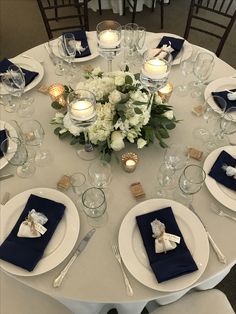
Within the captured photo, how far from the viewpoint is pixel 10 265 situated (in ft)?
3.79

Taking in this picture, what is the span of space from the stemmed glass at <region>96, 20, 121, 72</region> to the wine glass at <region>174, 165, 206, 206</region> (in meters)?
A: 0.77

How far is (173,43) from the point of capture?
76.7 inches

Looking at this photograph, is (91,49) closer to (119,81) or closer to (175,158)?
(119,81)

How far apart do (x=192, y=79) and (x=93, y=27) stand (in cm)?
238

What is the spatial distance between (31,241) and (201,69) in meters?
1.29

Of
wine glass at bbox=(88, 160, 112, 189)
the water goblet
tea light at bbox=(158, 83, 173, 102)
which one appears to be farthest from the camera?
tea light at bbox=(158, 83, 173, 102)

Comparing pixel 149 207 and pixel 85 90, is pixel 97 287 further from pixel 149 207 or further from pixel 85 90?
pixel 85 90

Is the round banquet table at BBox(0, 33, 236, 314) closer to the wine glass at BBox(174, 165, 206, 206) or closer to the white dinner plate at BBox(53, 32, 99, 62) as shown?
the wine glass at BBox(174, 165, 206, 206)

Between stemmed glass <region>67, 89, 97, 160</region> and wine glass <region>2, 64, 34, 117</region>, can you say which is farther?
wine glass <region>2, 64, 34, 117</region>

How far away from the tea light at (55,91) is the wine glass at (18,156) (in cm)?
35

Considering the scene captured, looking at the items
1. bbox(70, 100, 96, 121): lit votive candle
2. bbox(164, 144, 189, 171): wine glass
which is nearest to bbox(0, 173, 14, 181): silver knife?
bbox(70, 100, 96, 121): lit votive candle

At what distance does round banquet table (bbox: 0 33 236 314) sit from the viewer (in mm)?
1125

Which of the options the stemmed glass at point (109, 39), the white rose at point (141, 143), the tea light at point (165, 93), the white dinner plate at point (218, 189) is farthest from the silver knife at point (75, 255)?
the stemmed glass at point (109, 39)

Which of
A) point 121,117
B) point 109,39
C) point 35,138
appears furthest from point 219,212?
point 109,39
